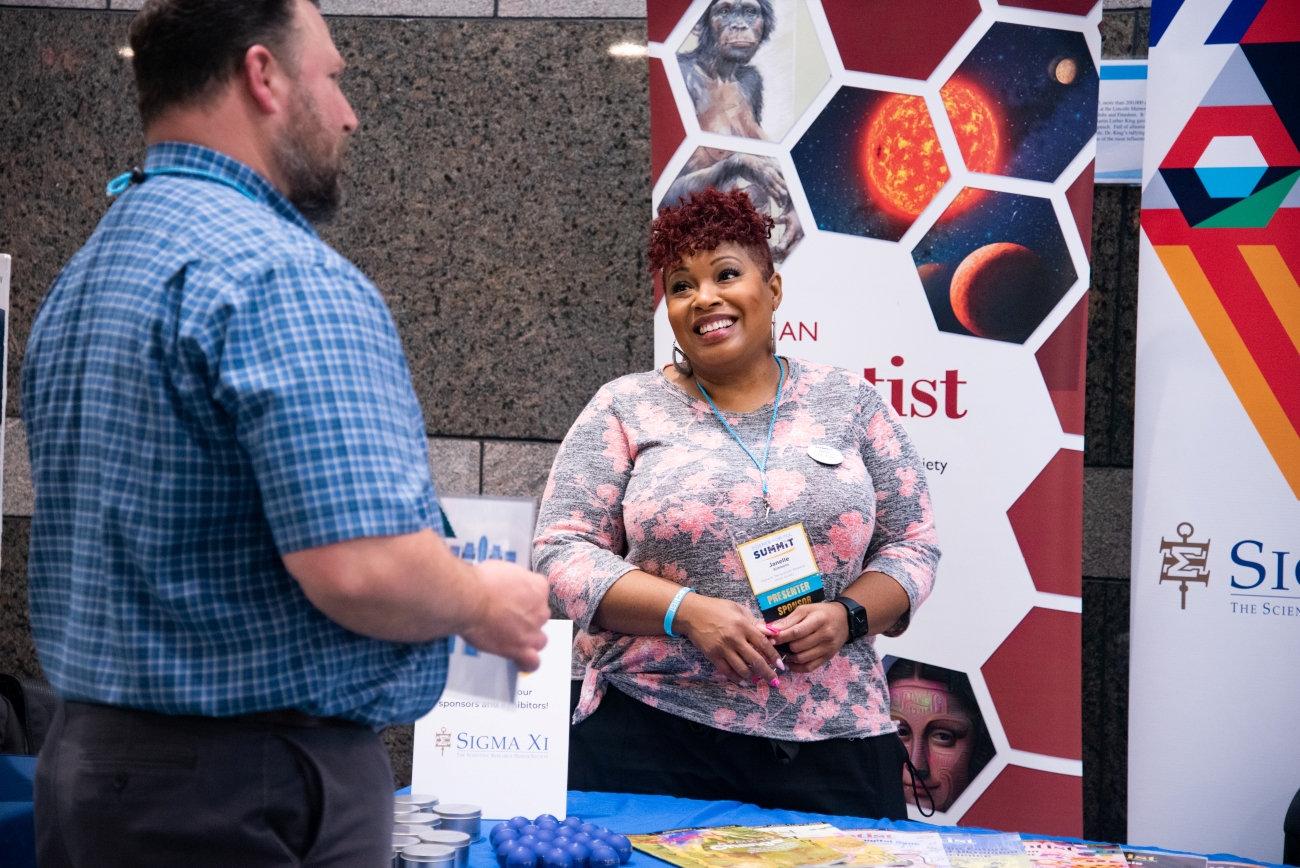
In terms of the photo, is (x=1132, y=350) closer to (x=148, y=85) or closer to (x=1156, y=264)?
(x=1156, y=264)

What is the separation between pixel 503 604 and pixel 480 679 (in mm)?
116

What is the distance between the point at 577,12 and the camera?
11.3 feet

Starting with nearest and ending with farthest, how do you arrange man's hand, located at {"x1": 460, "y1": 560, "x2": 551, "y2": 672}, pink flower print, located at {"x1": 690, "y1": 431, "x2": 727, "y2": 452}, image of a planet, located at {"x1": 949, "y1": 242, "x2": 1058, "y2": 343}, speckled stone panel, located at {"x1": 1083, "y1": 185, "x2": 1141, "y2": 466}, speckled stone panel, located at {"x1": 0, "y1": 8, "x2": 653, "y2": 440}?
man's hand, located at {"x1": 460, "y1": 560, "x2": 551, "y2": 672}, pink flower print, located at {"x1": 690, "y1": 431, "x2": 727, "y2": 452}, image of a planet, located at {"x1": 949, "y1": 242, "x2": 1058, "y2": 343}, speckled stone panel, located at {"x1": 1083, "y1": 185, "x2": 1141, "y2": 466}, speckled stone panel, located at {"x1": 0, "y1": 8, "x2": 653, "y2": 440}

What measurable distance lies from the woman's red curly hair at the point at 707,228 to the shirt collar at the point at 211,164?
1.13 meters

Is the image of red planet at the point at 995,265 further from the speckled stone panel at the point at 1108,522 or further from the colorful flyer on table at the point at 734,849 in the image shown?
the colorful flyer on table at the point at 734,849

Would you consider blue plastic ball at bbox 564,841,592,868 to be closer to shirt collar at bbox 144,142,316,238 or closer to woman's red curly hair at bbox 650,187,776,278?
shirt collar at bbox 144,142,316,238

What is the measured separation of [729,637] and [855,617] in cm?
23

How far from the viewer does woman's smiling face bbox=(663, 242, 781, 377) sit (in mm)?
2096

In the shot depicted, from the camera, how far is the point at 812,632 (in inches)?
72.3

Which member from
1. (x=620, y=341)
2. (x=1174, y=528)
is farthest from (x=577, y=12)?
(x=1174, y=528)

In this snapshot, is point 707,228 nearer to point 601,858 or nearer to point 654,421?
point 654,421

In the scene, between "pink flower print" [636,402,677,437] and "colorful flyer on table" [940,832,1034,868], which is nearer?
"colorful flyer on table" [940,832,1034,868]

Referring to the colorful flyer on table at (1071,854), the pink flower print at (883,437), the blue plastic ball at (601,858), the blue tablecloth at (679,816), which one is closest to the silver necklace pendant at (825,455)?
the pink flower print at (883,437)

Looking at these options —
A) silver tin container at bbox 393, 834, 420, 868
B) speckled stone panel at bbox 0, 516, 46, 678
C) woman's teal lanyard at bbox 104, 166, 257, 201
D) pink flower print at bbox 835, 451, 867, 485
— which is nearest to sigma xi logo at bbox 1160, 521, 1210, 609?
pink flower print at bbox 835, 451, 867, 485
